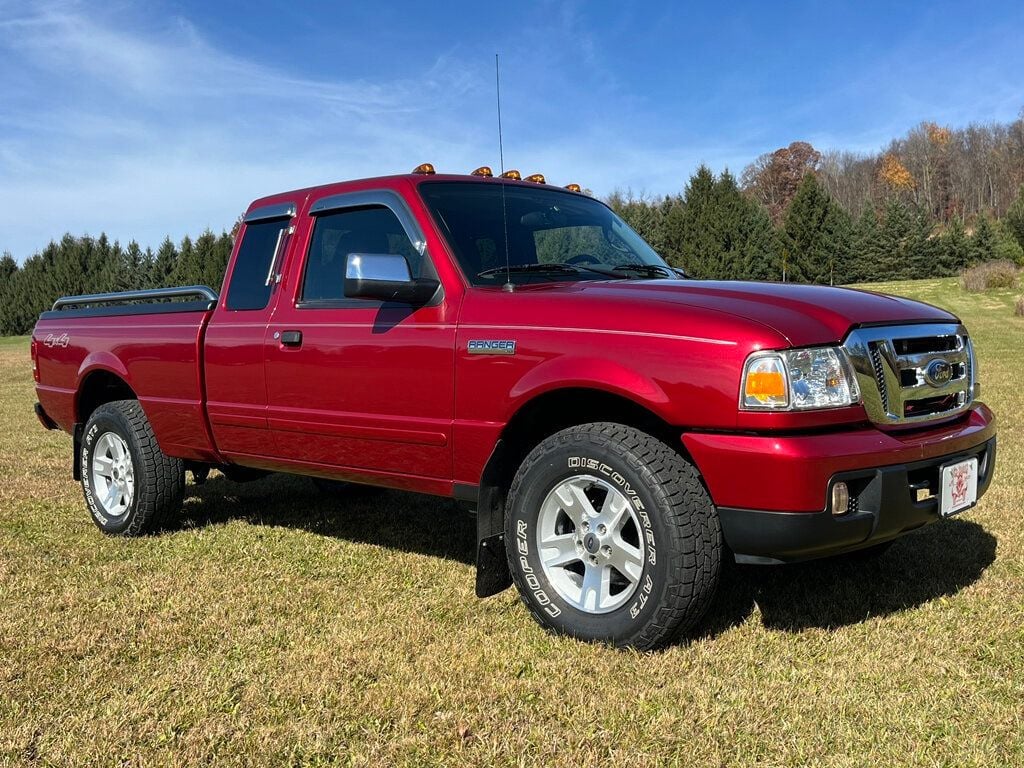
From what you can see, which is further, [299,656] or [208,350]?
[208,350]

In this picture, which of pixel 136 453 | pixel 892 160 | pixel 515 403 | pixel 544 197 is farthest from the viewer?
pixel 892 160

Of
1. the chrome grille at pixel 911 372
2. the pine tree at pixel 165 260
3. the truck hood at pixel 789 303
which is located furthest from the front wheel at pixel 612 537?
the pine tree at pixel 165 260

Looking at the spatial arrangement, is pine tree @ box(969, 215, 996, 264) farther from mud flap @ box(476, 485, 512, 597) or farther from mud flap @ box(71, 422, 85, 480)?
mud flap @ box(476, 485, 512, 597)

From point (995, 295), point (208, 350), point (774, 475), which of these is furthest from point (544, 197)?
point (995, 295)

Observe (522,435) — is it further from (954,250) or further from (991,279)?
(954,250)

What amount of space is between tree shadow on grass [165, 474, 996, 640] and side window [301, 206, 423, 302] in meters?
1.57

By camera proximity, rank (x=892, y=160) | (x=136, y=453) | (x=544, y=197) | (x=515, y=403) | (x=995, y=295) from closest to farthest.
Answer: (x=515, y=403), (x=544, y=197), (x=136, y=453), (x=995, y=295), (x=892, y=160)

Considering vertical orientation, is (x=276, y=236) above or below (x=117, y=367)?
above

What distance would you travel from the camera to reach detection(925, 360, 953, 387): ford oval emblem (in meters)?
3.40

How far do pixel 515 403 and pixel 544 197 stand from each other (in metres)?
1.59

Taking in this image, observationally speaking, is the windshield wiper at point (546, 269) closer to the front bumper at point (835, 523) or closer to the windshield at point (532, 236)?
the windshield at point (532, 236)

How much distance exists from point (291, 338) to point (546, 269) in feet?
4.28

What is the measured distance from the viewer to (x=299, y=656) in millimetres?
3408

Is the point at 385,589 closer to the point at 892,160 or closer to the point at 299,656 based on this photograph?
the point at 299,656
